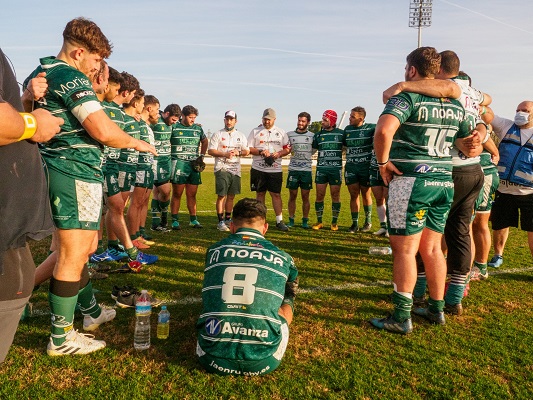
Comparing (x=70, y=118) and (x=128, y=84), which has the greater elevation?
(x=128, y=84)

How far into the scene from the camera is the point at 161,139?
917 cm

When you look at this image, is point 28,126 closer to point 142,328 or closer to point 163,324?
point 142,328

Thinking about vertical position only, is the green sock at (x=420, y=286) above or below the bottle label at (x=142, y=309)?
below

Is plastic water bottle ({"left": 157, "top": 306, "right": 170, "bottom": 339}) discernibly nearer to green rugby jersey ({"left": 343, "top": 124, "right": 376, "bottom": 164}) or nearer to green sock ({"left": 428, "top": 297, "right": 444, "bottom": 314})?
green sock ({"left": 428, "top": 297, "right": 444, "bottom": 314})

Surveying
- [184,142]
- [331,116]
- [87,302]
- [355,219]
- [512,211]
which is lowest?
[355,219]

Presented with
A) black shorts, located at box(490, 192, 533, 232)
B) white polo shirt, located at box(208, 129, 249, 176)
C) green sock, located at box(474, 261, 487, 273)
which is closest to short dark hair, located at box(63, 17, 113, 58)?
green sock, located at box(474, 261, 487, 273)

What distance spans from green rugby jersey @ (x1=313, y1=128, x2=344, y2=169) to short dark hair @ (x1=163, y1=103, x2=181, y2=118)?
10.9ft

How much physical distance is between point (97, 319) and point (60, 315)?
2.15 ft

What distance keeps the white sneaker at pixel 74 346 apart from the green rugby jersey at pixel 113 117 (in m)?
3.12

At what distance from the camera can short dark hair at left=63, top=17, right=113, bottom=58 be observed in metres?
3.15

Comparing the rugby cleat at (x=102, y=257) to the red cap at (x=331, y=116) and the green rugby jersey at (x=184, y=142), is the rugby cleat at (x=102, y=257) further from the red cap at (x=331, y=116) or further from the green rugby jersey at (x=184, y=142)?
the red cap at (x=331, y=116)

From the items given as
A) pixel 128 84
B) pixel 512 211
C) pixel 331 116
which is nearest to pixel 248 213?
pixel 128 84

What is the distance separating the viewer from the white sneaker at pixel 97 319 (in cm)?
392

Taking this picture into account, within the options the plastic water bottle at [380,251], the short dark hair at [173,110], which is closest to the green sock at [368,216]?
the plastic water bottle at [380,251]
